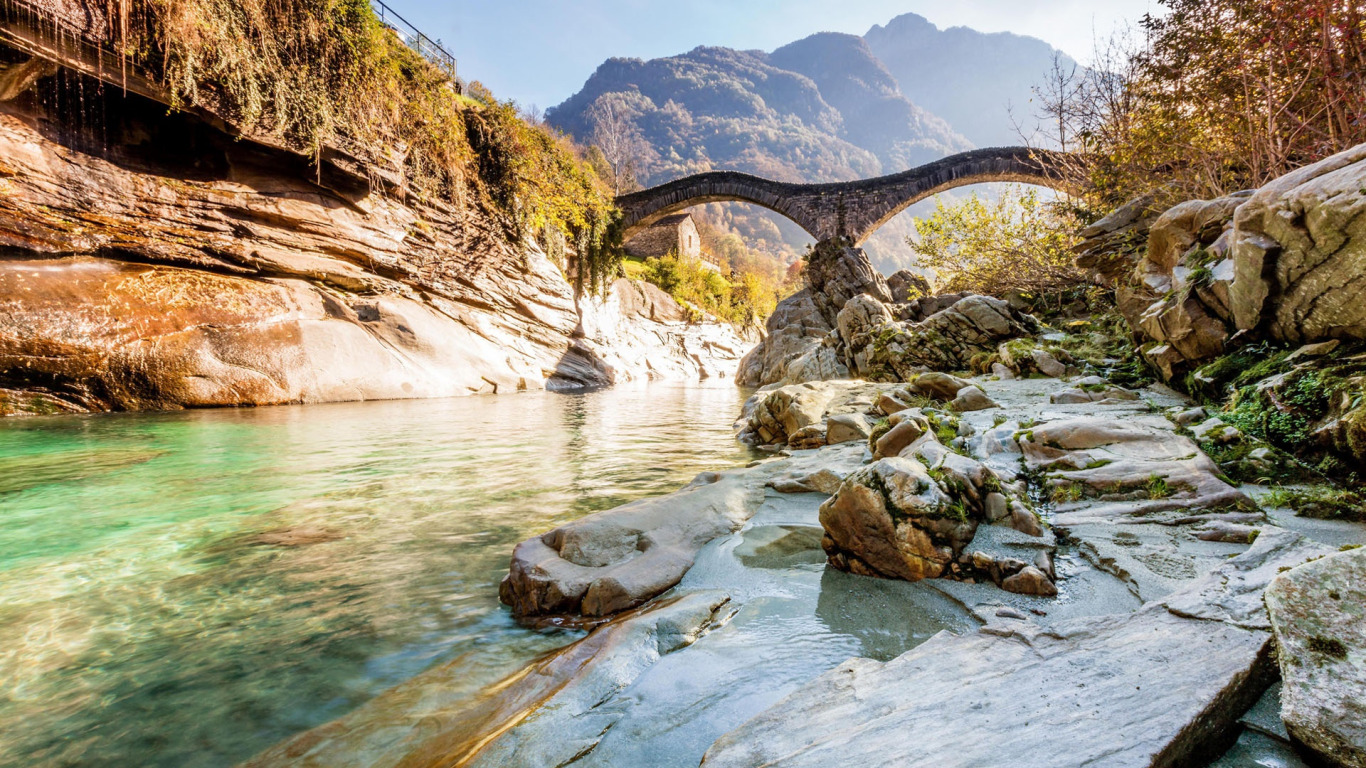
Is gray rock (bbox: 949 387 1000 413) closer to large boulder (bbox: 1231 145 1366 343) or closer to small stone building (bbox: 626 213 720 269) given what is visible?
large boulder (bbox: 1231 145 1366 343)

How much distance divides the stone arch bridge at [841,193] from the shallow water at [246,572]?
21.1 m

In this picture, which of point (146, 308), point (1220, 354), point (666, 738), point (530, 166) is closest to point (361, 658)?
point (666, 738)

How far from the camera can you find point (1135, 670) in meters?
1.33

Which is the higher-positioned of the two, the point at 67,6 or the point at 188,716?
the point at 67,6

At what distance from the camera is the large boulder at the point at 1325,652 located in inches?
37.1

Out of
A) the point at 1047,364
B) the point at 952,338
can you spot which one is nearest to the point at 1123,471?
the point at 1047,364

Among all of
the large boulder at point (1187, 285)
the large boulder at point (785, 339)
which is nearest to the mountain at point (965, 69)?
the large boulder at point (785, 339)

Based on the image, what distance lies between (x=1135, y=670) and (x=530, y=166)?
20.0 metres

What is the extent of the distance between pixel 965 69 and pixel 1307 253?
201192 mm

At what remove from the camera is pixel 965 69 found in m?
159

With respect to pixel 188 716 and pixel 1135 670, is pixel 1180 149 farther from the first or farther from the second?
pixel 188 716

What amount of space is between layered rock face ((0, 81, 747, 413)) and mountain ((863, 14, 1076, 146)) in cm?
16112

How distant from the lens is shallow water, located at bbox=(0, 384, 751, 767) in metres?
1.92

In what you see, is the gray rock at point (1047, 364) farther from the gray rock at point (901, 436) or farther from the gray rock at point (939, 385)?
the gray rock at point (901, 436)
